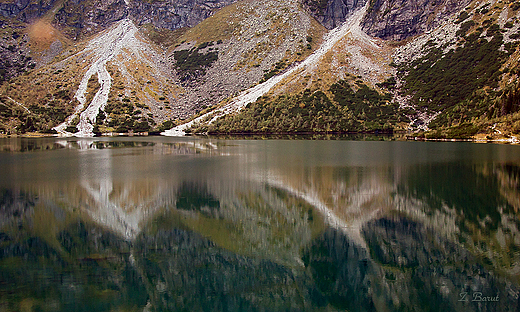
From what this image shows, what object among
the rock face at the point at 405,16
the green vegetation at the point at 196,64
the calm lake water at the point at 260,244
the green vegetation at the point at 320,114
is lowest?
the calm lake water at the point at 260,244

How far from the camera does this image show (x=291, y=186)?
1037 inches

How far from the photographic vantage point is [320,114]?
128 metres

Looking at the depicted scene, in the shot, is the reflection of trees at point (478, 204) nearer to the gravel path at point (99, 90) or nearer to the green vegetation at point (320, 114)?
the green vegetation at point (320, 114)

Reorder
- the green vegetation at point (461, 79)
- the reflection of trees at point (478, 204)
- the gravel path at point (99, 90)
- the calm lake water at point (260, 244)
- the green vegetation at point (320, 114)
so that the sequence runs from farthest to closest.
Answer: the gravel path at point (99, 90)
the green vegetation at point (320, 114)
the green vegetation at point (461, 79)
the reflection of trees at point (478, 204)
the calm lake water at point (260, 244)

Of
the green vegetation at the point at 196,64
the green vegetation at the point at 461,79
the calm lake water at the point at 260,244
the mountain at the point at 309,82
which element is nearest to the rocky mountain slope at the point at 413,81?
the green vegetation at the point at 461,79

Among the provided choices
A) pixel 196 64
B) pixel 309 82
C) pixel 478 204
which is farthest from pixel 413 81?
pixel 478 204

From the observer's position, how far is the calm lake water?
10.9 metres

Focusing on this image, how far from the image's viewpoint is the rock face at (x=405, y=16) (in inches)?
6309

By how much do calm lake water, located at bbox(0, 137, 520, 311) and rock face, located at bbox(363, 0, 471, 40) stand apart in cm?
15873

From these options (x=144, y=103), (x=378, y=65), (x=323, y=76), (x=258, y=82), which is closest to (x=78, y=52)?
(x=144, y=103)

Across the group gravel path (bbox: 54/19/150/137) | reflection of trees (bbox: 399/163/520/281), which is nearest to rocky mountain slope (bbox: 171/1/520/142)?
gravel path (bbox: 54/19/150/137)

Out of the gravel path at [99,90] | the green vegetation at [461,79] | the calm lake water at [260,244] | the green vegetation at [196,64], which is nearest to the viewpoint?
the calm lake water at [260,244]

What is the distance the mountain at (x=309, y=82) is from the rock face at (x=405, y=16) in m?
0.54

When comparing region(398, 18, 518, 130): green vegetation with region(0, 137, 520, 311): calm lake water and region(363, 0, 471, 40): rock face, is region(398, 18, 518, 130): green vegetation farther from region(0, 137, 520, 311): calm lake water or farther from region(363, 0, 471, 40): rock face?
region(0, 137, 520, 311): calm lake water
